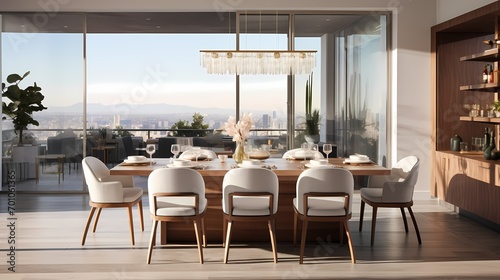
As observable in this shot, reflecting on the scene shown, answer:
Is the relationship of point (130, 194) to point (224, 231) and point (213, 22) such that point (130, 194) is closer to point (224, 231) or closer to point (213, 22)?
point (224, 231)

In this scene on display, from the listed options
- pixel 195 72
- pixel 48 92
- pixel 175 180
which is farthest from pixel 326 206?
pixel 48 92

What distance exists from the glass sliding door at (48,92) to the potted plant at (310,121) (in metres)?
3.20

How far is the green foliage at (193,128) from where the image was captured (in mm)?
8680

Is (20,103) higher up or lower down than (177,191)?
higher up

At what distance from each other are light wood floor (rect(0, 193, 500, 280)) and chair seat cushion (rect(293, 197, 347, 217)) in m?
0.40

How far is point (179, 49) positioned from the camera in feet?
28.4

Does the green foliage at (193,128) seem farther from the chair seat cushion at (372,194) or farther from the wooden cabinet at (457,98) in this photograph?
the chair seat cushion at (372,194)

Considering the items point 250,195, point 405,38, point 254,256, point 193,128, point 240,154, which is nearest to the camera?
point 250,195

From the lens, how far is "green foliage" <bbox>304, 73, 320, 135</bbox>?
27.2 feet

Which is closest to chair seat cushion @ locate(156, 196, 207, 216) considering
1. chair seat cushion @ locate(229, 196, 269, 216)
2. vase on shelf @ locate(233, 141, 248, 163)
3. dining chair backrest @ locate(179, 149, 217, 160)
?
chair seat cushion @ locate(229, 196, 269, 216)

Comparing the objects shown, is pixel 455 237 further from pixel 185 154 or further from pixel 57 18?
pixel 57 18

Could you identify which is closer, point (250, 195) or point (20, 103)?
point (250, 195)

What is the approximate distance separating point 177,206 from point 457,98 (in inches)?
176

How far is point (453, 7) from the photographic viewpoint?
7492 millimetres
